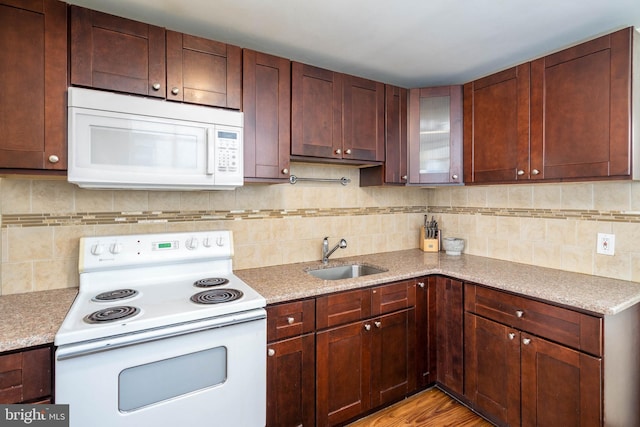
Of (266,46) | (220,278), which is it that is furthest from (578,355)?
(266,46)

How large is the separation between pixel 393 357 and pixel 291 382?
0.72 metres

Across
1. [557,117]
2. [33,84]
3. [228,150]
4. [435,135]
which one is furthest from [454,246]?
[33,84]

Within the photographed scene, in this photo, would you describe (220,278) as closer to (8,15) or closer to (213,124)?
(213,124)

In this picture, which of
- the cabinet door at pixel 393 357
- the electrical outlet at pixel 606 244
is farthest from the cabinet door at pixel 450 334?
the electrical outlet at pixel 606 244

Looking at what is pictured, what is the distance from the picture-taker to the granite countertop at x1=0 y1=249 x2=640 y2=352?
128 centimetres

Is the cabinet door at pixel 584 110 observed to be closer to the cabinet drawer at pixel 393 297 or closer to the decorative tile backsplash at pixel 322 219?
the decorative tile backsplash at pixel 322 219

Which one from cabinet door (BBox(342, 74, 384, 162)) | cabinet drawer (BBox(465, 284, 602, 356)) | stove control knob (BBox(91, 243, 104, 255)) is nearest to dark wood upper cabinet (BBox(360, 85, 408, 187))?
cabinet door (BBox(342, 74, 384, 162))

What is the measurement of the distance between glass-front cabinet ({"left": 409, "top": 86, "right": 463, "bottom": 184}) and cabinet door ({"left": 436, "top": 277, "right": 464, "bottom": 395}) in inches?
31.3

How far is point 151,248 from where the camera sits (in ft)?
5.96

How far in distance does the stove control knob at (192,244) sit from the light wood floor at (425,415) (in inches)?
55.6

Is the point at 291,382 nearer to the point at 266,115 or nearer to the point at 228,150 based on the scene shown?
the point at 228,150

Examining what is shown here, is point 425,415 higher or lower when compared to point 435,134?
lower

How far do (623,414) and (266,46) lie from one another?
109 inches

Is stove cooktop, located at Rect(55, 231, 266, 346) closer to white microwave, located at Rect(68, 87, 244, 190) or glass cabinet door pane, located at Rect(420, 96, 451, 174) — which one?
white microwave, located at Rect(68, 87, 244, 190)
